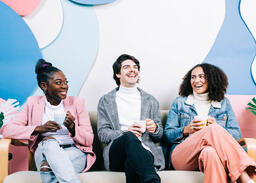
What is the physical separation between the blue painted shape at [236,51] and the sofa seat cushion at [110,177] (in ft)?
3.98

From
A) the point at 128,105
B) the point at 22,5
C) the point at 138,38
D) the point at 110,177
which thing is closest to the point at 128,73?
the point at 128,105

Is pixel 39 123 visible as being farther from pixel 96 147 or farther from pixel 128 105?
pixel 128 105

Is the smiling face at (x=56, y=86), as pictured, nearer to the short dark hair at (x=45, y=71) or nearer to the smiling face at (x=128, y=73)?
the short dark hair at (x=45, y=71)

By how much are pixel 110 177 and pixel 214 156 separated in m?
0.63

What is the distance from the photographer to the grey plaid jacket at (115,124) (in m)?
1.94

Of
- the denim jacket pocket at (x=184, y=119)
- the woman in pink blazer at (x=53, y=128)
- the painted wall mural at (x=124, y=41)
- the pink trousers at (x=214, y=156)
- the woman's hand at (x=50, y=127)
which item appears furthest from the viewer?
the painted wall mural at (x=124, y=41)

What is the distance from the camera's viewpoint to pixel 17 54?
8.10ft

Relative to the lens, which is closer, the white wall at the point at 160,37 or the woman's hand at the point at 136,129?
the woman's hand at the point at 136,129

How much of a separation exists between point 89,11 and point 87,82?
2.22 ft

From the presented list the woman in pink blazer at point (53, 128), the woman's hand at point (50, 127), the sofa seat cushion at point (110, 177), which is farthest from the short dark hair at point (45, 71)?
the sofa seat cushion at point (110, 177)

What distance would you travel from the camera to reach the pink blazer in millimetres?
1849

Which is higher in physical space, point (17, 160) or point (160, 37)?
point (160, 37)

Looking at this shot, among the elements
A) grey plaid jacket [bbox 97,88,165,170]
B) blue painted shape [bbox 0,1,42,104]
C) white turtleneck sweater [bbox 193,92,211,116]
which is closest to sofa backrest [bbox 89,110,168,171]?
grey plaid jacket [bbox 97,88,165,170]

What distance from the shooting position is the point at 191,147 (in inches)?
68.3
